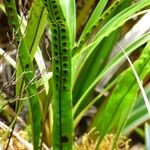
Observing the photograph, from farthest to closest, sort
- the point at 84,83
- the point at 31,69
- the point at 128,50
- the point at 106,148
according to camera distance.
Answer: the point at 84,83 < the point at 106,148 < the point at 128,50 < the point at 31,69

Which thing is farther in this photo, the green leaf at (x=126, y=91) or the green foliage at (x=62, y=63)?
the green leaf at (x=126, y=91)

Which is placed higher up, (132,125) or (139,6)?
(139,6)

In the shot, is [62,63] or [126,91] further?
[126,91]

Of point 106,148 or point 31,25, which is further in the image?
point 106,148

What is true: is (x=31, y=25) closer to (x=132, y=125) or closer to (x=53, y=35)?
(x=53, y=35)

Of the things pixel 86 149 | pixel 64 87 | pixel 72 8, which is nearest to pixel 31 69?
pixel 64 87

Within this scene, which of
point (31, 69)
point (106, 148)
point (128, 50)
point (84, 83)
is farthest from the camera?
point (84, 83)

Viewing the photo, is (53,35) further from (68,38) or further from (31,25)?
(31,25)

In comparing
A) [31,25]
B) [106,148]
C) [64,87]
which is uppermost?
[31,25]

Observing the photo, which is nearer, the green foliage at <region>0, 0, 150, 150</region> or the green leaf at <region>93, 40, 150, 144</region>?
the green foliage at <region>0, 0, 150, 150</region>

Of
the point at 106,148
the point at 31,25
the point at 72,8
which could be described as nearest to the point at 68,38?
the point at 31,25
